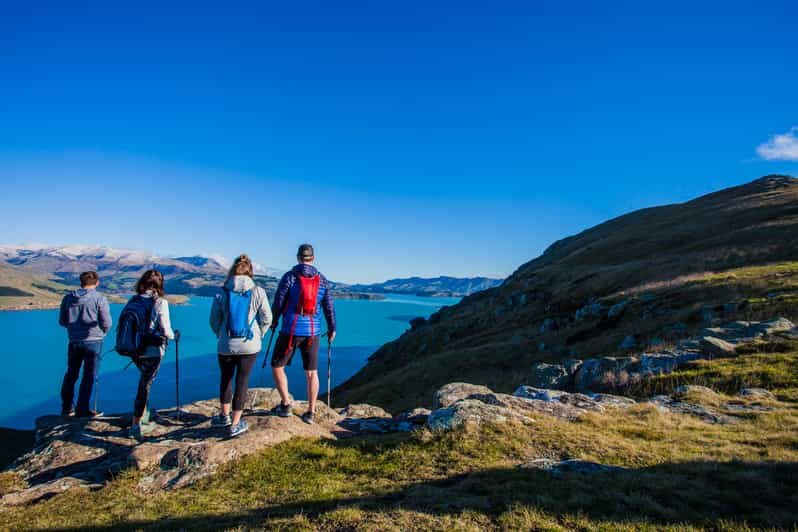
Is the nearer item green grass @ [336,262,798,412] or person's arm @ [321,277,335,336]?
person's arm @ [321,277,335,336]

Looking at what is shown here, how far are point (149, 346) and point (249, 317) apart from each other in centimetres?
280

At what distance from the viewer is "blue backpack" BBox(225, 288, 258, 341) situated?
841 cm

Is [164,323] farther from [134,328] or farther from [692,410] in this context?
[692,410]

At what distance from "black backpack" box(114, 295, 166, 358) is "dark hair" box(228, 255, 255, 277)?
7.35ft

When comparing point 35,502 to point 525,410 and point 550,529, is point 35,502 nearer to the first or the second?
point 550,529

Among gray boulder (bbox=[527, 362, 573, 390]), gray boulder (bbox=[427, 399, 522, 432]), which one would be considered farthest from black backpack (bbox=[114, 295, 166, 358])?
gray boulder (bbox=[527, 362, 573, 390])

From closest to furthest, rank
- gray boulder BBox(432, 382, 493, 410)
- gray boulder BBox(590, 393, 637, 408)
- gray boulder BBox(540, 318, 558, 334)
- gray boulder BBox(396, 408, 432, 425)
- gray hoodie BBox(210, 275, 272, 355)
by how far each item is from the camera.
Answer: gray hoodie BBox(210, 275, 272, 355)
gray boulder BBox(396, 408, 432, 425)
gray boulder BBox(590, 393, 637, 408)
gray boulder BBox(432, 382, 493, 410)
gray boulder BBox(540, 318, 558, 334)

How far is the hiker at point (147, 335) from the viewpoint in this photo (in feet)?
29.8

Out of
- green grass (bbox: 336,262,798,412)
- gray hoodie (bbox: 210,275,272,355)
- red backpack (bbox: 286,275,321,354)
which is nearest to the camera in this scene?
gray hoodie (bbox: 210,275,272,355)

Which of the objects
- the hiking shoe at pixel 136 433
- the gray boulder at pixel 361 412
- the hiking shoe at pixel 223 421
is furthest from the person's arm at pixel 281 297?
the hiking shoe at pixel 136 433

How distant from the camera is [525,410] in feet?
32.3

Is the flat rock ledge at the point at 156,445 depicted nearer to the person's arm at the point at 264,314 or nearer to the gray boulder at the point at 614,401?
the person's arm at the point at 264,314

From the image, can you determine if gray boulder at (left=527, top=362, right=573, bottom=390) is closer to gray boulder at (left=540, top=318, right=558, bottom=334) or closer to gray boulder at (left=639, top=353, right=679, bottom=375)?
gray boulder at (left=639, top=353, right=679, bottom=375)

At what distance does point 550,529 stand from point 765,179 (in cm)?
13664
